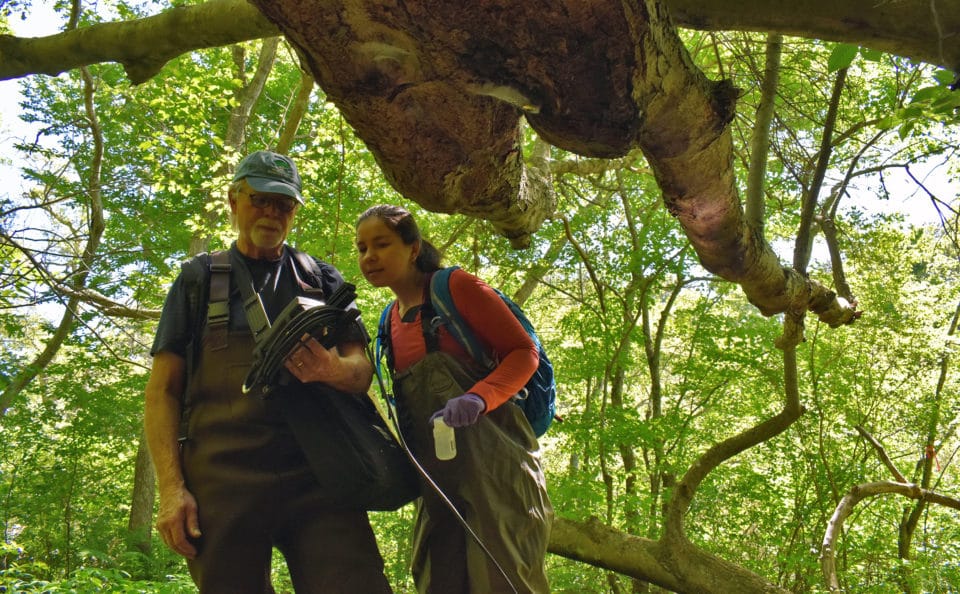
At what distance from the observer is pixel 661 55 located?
1.33 m

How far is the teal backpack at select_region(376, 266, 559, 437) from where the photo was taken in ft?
6.84

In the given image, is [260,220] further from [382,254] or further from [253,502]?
[253,502]

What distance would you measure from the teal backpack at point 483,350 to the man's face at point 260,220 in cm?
48

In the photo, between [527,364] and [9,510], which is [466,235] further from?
[9,510]

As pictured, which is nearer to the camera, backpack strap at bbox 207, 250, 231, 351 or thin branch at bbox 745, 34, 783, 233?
backpack strap at bbox 207, 250, 231, 351

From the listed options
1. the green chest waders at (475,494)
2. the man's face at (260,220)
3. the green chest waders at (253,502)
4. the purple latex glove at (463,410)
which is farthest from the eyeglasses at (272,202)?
the purple latex glove at (463,410)

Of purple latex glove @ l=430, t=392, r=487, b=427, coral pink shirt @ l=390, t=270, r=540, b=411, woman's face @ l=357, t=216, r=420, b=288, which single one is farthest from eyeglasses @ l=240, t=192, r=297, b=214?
purple latex glove @ l=430, t=392, r=487, b=427

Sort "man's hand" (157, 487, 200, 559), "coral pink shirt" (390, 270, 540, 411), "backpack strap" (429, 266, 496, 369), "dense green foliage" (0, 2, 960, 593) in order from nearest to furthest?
"man's hand" (157, 487, 200, 559)
"coral pink shirt" (390, 270, 540, 411)
"backpack strap" (429, 266, 496, 369)
"dense green foliage" (0, 2, 960, 593)

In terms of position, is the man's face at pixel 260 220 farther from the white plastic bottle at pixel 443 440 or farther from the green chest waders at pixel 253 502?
the white plastic bottle at pixel 443 440

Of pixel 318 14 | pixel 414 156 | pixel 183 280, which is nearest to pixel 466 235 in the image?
pixel 183 280

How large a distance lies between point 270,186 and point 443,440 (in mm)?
1033

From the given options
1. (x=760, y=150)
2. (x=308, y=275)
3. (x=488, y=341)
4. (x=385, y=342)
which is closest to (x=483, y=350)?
(x=488, y=341)

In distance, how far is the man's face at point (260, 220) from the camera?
220 cm

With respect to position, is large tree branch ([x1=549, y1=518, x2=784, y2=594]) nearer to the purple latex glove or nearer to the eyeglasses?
the purple latex glove
